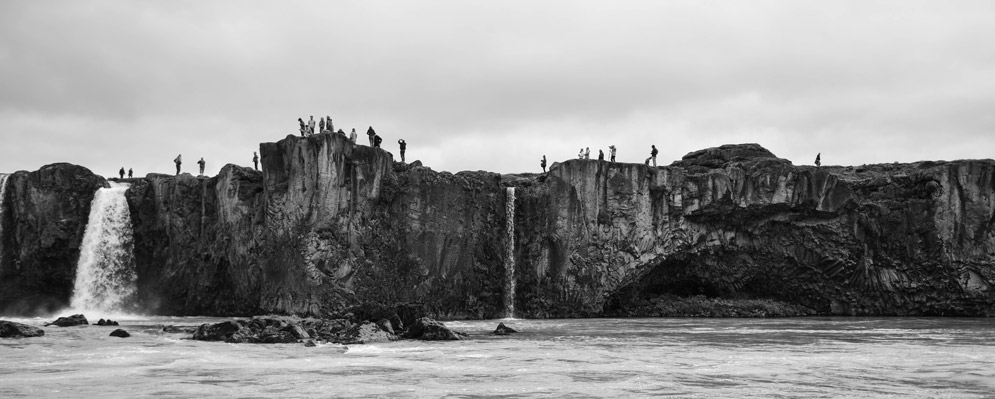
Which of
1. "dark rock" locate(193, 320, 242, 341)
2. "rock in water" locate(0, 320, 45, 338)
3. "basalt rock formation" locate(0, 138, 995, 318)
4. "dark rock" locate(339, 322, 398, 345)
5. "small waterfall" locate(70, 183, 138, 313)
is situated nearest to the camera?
"rock in water" locate(0, 320, 45, 338)

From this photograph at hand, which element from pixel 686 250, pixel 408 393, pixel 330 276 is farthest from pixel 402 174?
pixel 408 393

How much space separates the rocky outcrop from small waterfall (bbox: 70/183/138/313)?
0.83m

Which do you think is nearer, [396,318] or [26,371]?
[26,371]

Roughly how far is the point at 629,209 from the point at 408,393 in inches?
1808

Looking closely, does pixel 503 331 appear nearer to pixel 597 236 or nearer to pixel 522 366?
pixel 522 366

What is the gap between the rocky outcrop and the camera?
68.9 m

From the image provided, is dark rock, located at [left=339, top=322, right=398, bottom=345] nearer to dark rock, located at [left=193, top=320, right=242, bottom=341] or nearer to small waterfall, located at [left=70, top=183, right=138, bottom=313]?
dark rock, located at [left=193, top=320, right=242, bottom=341]

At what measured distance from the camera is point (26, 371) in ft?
94.2

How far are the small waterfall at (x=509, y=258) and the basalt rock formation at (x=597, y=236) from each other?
0.40m

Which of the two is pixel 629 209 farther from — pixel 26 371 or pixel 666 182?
pixel 26 371

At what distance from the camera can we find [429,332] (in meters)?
44.0

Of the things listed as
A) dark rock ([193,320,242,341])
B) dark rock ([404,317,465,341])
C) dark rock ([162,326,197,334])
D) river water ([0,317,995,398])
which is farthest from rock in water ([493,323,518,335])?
dark rock ([162,326,197,334])

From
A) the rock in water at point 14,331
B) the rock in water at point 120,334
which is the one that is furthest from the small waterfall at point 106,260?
the rock in water at point 14,331

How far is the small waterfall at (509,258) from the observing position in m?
68.2
